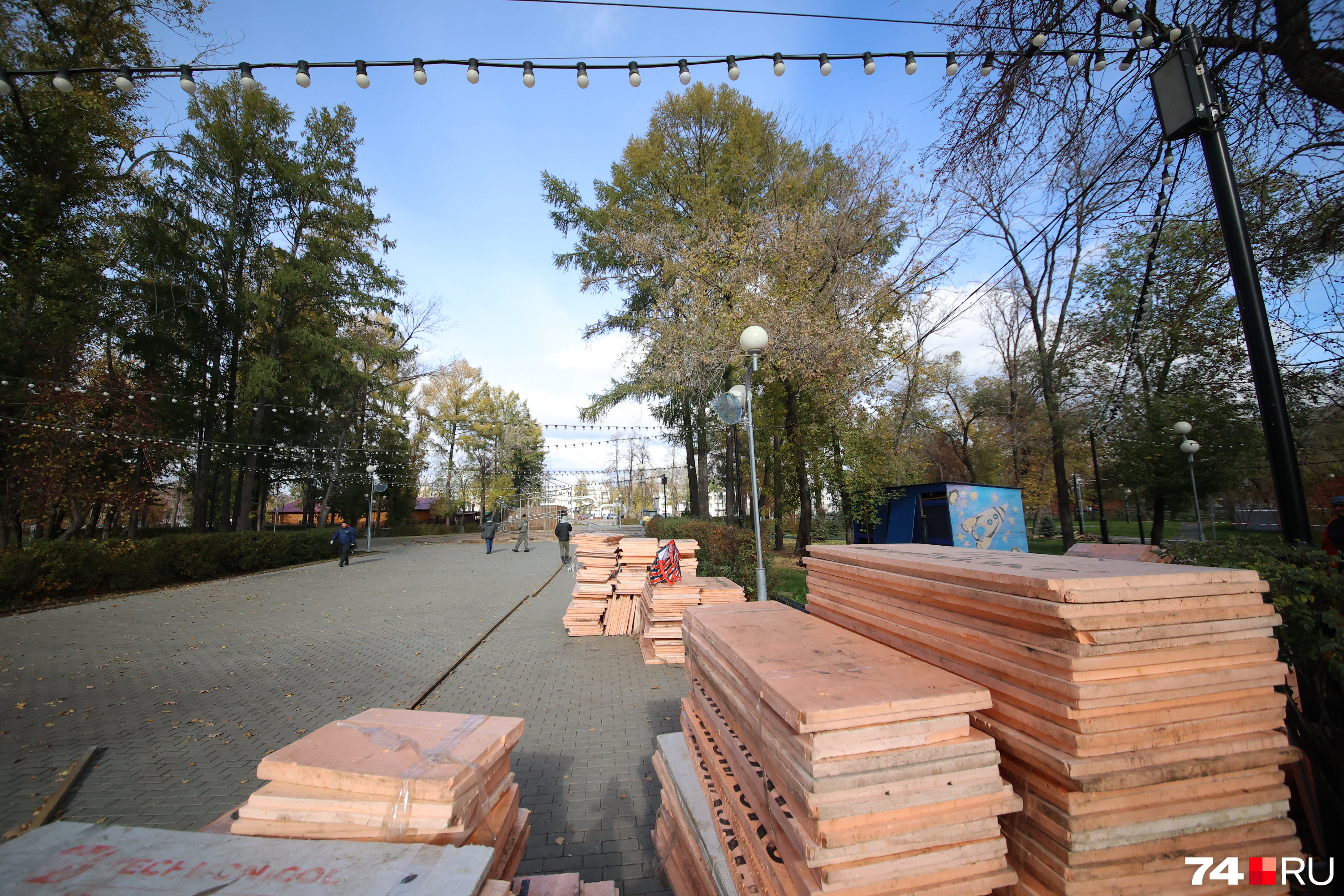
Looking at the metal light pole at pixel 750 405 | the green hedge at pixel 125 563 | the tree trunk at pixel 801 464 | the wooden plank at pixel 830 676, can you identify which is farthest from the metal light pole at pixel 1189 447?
the green hedge at pixel 125 563

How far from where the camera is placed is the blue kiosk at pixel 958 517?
15352 millimetres

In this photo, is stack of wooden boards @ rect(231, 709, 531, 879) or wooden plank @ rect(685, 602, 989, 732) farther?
stack of wooden boards @ rect(231, 709, 531, 879)

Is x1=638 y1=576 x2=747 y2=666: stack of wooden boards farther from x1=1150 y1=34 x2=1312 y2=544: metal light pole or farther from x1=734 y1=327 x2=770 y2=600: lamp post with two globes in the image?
x1=1150 y1=34 x2=1312 y2=544: metal light pole

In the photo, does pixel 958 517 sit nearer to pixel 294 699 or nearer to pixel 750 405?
pixel 750 405

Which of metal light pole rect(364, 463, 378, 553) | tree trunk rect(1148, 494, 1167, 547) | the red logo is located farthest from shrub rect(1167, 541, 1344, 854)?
metal light pole rect(364, 463, 378, 553)

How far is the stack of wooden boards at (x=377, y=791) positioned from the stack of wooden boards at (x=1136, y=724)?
192 cm

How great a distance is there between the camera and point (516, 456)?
48.0 metres

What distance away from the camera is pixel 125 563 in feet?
42.5

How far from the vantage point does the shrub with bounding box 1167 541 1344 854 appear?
7.03ft

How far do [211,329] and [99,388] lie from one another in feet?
22.4

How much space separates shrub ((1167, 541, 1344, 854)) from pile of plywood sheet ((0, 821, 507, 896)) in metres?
3.30

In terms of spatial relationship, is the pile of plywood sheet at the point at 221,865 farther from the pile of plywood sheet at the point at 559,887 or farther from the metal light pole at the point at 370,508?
the metal light pole at the point at 370,508

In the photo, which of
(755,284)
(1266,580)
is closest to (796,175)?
(755,284)

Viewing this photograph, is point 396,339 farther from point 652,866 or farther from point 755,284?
point 652,866
